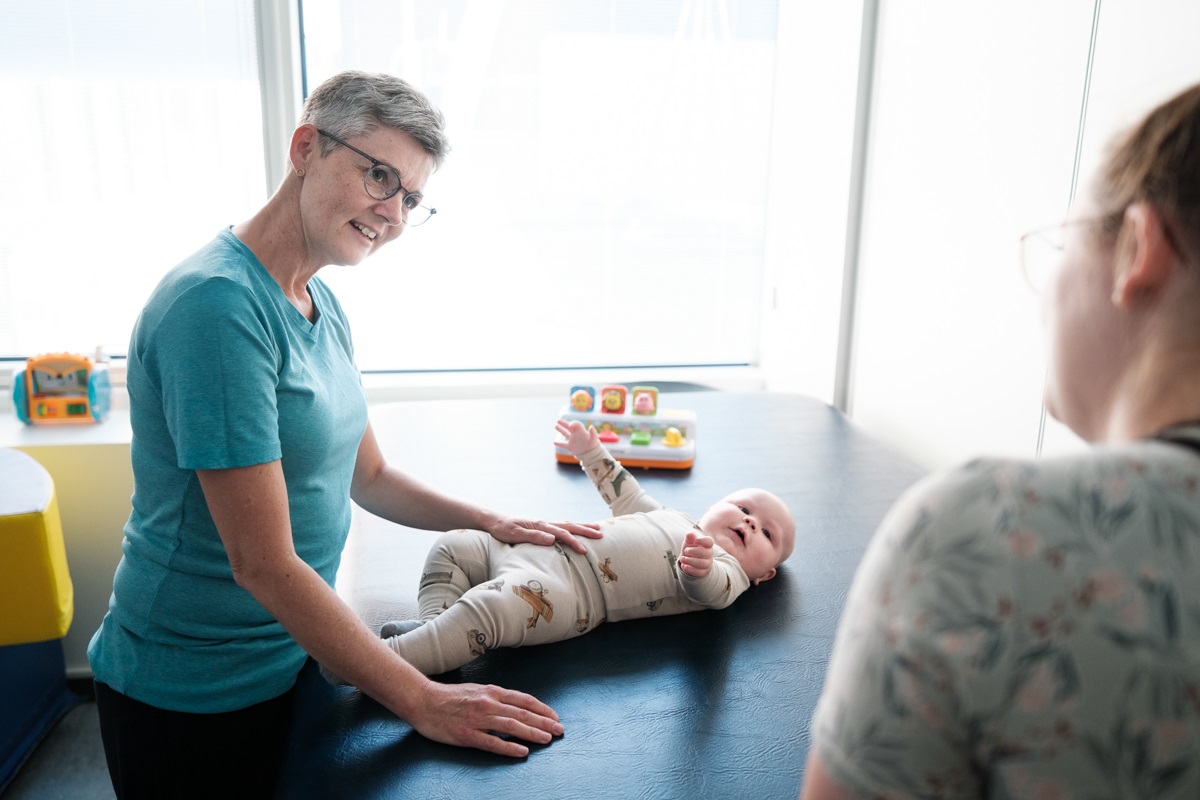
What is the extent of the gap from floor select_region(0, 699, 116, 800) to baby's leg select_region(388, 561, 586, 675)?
1.52 m

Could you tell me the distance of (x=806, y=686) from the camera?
1.26m

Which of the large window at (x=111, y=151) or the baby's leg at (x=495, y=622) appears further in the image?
the large window at (x=111, y=151)

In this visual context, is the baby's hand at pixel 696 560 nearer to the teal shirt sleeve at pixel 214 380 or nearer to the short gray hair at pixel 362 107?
the teal shirt sleeve at pixel 214 380

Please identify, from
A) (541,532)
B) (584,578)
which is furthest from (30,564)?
(584,578)

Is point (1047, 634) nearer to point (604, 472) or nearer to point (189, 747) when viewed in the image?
point (189, 747)

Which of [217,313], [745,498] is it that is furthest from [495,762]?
[745,498]

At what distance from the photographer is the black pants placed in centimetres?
127

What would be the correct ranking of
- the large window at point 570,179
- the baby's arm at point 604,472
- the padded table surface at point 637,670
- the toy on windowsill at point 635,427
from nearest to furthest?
1. the padded table surface at point 637,670
2. the baby's arm at point 604,472
3. the toy on windowsill at point 635,427
4. the large window at point 570,179

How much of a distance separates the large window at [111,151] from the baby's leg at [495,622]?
2.25m

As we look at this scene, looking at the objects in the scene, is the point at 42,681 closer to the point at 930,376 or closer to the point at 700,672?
the point at 700,672

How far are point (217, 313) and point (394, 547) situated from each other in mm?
732

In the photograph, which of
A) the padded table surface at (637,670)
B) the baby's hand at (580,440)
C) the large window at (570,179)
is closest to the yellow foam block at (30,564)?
the padded table surface at (637,670)

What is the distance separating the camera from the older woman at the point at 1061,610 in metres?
0.48

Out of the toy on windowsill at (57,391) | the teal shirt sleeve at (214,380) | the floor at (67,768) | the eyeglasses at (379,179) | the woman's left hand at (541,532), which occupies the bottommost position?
the floor at (67,768)
